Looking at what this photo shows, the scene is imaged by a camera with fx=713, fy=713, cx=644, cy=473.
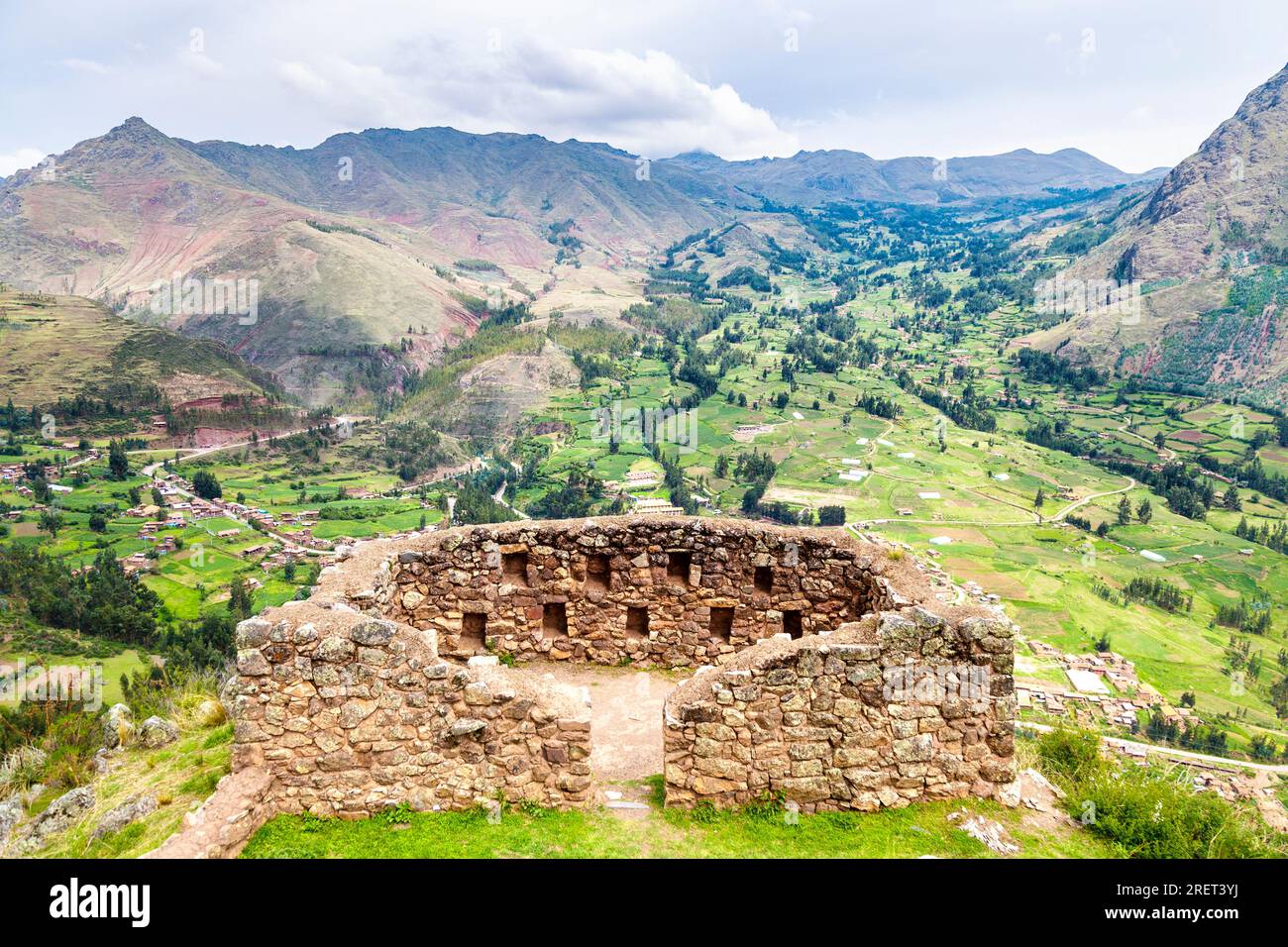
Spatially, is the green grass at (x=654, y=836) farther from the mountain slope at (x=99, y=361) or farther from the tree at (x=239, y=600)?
the mountain slope at (x=99, y=361)

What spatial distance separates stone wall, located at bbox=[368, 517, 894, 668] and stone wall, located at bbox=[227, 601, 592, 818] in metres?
4.11

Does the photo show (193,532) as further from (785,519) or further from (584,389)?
(584,389)

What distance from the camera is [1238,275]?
186750mm

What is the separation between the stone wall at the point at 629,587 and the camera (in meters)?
13.4

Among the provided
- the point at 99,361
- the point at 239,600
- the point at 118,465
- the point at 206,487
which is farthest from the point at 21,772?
the point at 99,361

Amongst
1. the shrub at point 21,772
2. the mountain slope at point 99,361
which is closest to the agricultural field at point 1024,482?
the mountain slope at point 99,361

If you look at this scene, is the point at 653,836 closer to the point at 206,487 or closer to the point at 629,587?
the point at 629,587

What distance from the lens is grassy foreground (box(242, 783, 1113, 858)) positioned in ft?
28.4

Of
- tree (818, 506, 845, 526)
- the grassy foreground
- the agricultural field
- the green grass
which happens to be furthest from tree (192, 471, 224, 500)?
the grassy foreground

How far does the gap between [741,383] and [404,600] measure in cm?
17274

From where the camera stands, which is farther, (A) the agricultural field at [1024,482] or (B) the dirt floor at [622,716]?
(A) the agricultural field at [1024,482]

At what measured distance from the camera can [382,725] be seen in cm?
910

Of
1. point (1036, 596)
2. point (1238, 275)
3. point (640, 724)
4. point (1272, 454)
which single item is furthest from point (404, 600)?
point (1238, 275)

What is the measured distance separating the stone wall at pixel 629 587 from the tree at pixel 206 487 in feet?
365
